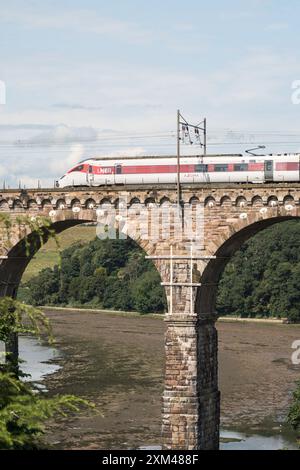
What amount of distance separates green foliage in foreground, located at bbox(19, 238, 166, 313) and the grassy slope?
11148mm

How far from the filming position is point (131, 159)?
5341 centimetres

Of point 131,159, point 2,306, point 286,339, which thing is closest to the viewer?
point 2,306

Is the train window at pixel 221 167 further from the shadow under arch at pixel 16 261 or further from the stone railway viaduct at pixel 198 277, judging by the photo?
the shadow under arch at pixel 16 261

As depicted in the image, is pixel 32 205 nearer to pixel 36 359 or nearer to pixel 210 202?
pixel 210 202

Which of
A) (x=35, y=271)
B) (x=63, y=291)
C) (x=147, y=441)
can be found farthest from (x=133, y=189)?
(x=35, y=271)

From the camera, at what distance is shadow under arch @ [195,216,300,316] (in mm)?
45938

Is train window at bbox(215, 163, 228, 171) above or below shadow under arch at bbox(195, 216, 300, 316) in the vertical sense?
above

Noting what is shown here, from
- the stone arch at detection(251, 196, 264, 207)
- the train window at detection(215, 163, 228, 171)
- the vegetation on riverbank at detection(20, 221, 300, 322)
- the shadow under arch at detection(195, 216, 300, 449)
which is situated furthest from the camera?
the vegetation on riverbank at detection(20, 221, 300, 322)

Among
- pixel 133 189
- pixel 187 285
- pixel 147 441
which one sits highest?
pixel 133 189

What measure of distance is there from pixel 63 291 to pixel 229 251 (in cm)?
7918

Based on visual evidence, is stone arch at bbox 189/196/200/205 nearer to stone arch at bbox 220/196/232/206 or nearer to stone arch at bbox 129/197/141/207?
stone arch at bbox 220/196/232/206

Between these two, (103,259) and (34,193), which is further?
(103,259)

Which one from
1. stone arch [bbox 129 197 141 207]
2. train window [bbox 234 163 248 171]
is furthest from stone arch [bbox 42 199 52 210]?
train window [bbox 234 163 248 171]

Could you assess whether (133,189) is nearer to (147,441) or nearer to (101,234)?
(101,234)
